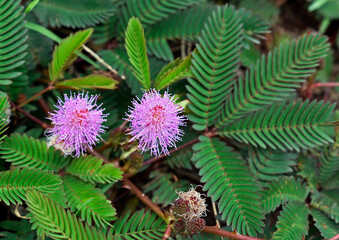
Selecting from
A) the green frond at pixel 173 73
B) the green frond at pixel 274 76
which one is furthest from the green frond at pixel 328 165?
the green frond at pixel 173 73

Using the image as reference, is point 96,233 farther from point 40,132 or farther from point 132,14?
point 132,14

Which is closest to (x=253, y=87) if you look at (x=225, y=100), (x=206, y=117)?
(x=225, y=100)

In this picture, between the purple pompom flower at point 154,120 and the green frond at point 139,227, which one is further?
the green frond at point 139,227

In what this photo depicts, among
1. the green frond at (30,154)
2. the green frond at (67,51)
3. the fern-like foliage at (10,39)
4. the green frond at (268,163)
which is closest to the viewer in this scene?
the green frond at (30,154)

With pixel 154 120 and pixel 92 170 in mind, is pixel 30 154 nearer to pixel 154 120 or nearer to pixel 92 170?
pixel 92 170

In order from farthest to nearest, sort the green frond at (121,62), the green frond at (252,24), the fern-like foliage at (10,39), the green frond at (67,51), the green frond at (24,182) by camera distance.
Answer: the green frond at (252,24)
the green frond at (121,62)
the green frond at (67,51)
the fern-like foliage at (10,39)
the green frond at (24,182)

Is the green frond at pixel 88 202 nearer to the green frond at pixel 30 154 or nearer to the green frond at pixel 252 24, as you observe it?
the green frond at pixel 30 154

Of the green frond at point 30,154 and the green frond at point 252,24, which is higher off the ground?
the green frond at point 252,24
